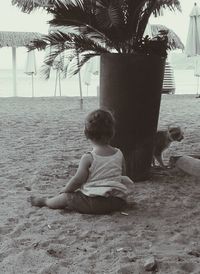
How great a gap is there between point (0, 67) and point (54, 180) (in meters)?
54.2

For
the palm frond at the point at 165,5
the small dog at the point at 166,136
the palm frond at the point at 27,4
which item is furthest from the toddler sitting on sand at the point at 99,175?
the palm frond at the point at 27,4

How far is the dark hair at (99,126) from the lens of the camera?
3.75 meters

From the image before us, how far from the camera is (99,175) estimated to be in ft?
12.5

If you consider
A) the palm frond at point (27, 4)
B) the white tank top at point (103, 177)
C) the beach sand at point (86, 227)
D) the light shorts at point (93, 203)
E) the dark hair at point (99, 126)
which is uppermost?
the palm frond at point (27, 4)

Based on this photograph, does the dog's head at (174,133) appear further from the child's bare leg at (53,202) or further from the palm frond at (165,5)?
the child's bare leg at (53,202)

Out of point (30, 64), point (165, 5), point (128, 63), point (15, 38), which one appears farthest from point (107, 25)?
point (30, 64)

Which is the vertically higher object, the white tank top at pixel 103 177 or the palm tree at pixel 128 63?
the palm tree at pixel 128 63

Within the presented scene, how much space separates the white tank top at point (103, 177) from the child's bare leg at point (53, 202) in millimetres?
245

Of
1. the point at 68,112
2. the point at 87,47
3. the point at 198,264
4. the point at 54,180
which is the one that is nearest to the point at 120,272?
the point at 198,264

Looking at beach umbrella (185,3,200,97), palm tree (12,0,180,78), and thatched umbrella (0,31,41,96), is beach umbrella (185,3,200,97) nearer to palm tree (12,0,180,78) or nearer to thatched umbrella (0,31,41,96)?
thatched umbrella (0,31,41,96)

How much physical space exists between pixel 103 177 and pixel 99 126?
0.44 metres

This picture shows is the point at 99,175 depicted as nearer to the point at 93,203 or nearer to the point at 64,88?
the point at 93,203

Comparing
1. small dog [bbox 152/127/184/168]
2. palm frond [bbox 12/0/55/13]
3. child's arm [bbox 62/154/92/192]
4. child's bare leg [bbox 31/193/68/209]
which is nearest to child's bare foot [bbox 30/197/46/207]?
child's bare leg [bbox 31/193/68/209]

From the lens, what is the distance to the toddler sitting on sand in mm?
3773
